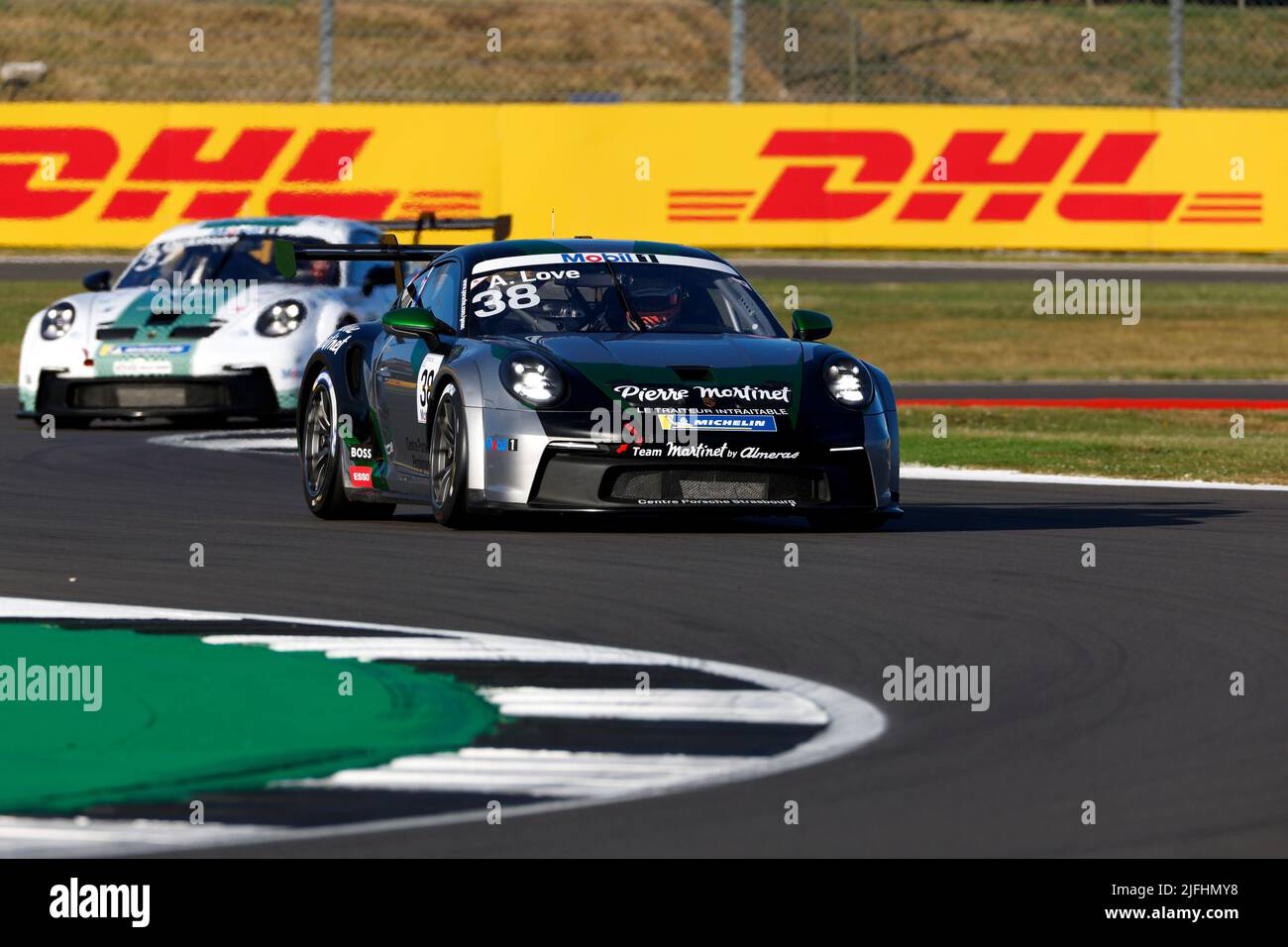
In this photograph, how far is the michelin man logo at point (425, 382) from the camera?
11.1 meters

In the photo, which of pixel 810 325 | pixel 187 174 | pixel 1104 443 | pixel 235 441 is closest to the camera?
pixel 810 325

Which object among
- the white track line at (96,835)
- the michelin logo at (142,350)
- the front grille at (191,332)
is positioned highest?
the front grille at (191,332)

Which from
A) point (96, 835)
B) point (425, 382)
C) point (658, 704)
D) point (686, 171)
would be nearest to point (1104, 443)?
point (425, 382)

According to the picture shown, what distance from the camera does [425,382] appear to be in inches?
439

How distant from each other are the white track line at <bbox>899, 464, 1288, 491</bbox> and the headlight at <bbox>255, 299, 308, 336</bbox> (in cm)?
416

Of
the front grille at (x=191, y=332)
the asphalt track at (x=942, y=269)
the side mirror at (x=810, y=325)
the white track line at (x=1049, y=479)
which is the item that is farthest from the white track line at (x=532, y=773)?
the asphalt track at (x=942, y=269)

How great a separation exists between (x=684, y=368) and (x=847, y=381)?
2.20ft

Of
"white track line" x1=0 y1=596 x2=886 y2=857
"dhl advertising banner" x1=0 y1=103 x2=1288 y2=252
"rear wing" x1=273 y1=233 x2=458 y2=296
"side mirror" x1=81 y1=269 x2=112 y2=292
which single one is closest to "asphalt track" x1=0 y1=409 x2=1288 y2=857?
"white track line" x1=0 y1=596 x2=886 y2=857

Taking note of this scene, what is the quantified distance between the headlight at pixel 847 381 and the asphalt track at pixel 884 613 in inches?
22.4

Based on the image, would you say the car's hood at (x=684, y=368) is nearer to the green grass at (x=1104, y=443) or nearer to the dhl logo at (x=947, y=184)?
the green grass at (x=1104, y=443)

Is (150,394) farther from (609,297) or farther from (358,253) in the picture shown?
(609,297)

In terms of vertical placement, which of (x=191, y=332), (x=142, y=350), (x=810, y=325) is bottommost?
(x=810, y=325)
